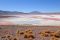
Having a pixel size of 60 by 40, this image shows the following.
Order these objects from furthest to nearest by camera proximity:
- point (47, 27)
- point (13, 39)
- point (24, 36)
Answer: point (47, 27)
point (24, 36)
point (13, 39)

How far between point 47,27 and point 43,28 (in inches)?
34.9

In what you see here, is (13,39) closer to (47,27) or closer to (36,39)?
(36,39)

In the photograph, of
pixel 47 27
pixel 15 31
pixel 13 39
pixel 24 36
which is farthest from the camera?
pixel 47 27

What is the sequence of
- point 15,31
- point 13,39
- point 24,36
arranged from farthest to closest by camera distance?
point 15,31, point 24,36, point 13,39

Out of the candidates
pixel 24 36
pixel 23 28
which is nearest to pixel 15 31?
pixel 23 28

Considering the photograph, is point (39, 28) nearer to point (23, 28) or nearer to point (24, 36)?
point (23, 28)

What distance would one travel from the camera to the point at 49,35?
81.3ft

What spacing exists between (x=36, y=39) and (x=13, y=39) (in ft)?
8.46

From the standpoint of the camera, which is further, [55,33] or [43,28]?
[43,28]

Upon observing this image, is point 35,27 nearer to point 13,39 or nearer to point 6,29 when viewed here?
point 6,29

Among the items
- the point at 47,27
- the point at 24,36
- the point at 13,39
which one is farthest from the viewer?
the point at 47,27

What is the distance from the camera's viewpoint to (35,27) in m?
28.2

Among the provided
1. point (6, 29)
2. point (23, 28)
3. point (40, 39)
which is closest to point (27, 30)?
point (23, 28)

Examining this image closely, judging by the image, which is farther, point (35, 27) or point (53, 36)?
point (35, 27)
